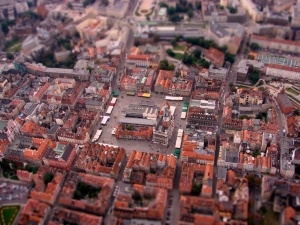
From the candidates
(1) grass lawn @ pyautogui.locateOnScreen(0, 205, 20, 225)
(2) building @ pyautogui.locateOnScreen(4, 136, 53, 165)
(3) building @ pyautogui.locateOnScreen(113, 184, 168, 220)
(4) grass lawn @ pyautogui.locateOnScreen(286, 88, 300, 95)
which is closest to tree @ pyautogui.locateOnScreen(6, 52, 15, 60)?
(2) building @ pyautogui.locateOnScreen(4, 136, 53, 165)

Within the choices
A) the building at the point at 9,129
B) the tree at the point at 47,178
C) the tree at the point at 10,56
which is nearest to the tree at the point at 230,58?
the tree at the point at 47,178

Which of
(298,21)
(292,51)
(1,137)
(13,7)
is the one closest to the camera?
(1,137)

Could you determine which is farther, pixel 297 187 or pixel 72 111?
pixel 72 111

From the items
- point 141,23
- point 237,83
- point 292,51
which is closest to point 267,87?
point 237,83

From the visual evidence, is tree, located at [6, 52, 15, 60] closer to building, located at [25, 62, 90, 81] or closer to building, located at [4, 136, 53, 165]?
building, located at [25, 62, 90, 81]

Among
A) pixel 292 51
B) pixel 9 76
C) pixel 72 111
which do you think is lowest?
pixel 72 111

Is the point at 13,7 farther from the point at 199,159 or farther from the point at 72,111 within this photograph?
the point at 199,159

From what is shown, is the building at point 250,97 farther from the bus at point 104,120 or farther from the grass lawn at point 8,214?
the grass lawn at point 8,214
